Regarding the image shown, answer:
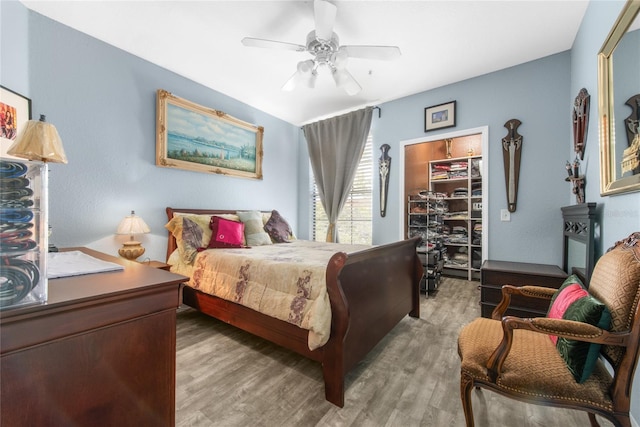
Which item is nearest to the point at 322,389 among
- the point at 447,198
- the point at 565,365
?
the point at 565,365

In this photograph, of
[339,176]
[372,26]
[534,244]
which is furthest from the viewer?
[339,176]

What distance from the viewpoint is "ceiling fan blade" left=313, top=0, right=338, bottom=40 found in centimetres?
179

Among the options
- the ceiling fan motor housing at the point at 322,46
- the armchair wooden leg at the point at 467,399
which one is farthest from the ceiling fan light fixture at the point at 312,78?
the armchair wooden leg at the point at 467,399

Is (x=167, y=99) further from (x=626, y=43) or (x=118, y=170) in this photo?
(x=626, y=43)

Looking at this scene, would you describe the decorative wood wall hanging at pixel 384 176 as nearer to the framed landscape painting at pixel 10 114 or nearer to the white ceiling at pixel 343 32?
the white ceiling at pixel 343 32

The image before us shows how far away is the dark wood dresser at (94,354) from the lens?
0.62 m

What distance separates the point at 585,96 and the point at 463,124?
128 centimetres

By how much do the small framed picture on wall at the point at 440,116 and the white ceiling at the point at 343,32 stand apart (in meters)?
0.31

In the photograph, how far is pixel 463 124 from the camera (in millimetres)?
3305

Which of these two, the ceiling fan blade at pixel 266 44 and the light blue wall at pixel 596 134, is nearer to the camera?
the light blue wall at pixel 596 134

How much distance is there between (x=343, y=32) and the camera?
7.92ft

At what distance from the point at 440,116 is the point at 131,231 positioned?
382 centimetres

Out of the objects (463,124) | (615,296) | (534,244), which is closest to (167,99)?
(463,124)

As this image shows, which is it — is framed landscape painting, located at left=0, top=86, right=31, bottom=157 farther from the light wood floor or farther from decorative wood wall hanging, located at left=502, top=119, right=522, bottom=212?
decorative wood wall hanging, located at left=502, top=119, right=522, bottom=212
